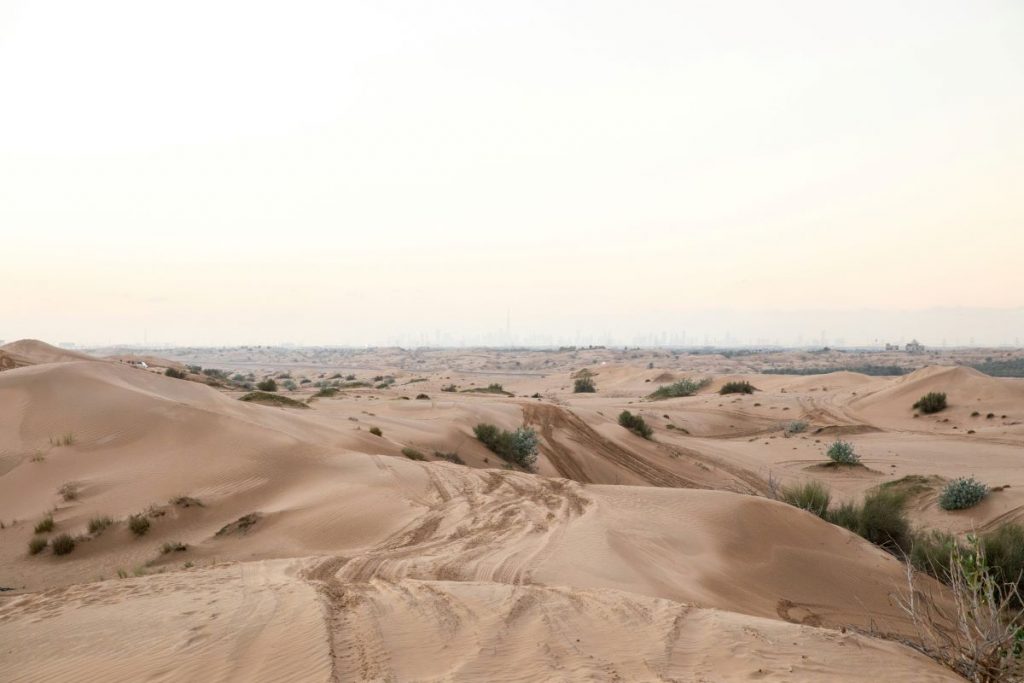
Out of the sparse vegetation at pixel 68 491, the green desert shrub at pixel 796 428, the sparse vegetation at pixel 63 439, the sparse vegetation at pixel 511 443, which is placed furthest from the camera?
the green desert shrub at pixel 796 428

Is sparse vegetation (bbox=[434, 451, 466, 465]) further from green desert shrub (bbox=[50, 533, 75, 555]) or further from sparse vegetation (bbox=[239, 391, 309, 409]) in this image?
green desert shrub (bbox=[50, 533, 75, 555])

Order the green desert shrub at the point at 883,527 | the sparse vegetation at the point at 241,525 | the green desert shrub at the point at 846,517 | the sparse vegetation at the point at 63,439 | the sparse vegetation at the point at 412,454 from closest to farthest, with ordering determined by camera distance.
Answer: the sparse vegetation at the point at 241,525
the green desert shrub at the point at 883,527
the green desert shrub at the point at 846,517
the sparse vegetation at the point at 63,439
the sparse vegetation at the point at 412,454

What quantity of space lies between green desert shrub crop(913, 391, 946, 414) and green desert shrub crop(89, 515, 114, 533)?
110 feet

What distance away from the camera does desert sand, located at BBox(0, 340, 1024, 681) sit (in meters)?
4.77

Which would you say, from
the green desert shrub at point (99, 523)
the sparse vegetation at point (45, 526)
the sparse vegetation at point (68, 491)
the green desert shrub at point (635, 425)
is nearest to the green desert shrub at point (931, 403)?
the green desert shrub at point (635, 425)

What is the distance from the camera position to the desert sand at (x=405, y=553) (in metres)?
4.77

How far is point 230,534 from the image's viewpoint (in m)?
9.37

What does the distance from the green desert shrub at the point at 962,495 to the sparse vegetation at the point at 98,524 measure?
1581 cm

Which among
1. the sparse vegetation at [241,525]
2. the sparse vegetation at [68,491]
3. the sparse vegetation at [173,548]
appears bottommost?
the sparse vegetation at [173,548]

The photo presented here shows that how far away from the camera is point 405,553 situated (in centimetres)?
768

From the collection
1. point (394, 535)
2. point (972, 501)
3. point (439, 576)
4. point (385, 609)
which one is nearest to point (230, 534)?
point (394, 535)

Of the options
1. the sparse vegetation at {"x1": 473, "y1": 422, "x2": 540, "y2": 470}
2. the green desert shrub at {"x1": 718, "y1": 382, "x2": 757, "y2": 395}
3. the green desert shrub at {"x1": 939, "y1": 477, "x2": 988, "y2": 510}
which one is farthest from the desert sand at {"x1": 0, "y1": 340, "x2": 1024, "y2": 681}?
the green desert shrub at {"x1": 718, "y1": 382, "x2": 757, "y2": 395}

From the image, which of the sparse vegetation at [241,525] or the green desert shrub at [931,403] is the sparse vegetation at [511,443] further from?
the green desert shrub at [931,403]

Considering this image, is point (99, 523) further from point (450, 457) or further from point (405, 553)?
point (450, 457)
